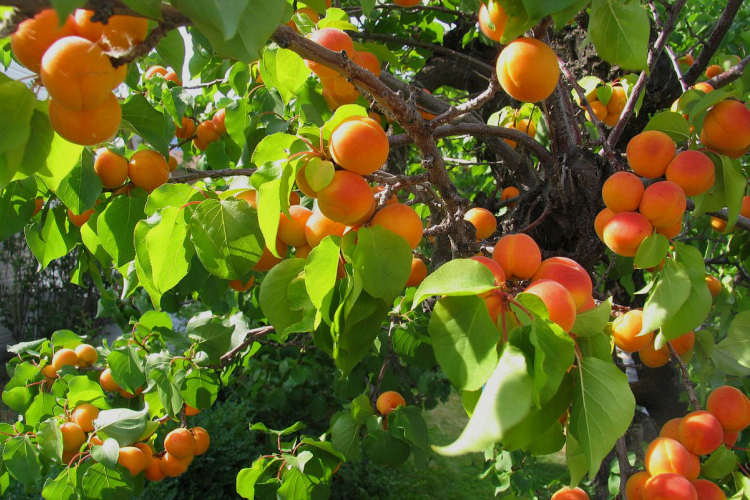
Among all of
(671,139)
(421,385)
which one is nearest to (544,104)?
(671,139)

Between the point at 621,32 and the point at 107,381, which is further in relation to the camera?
the point at 107,381

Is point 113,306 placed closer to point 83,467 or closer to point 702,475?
point 83,467

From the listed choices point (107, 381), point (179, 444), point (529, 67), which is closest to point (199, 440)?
point (179, 444)

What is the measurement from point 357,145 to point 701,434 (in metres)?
0.87

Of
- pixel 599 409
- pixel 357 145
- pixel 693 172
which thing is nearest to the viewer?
pixel 599 409

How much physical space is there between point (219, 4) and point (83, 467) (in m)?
1.38

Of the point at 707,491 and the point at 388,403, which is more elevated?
the point at 707,491

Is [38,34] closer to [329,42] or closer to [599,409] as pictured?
[329,42]

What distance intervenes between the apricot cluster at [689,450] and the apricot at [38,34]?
3.56 ft

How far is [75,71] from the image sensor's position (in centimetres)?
53

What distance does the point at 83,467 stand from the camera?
55.1 inches

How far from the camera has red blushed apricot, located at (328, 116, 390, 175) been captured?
0.73 meters

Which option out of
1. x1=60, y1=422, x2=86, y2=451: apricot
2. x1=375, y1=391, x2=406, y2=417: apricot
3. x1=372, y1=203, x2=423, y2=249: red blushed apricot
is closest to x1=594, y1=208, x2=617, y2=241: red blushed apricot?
x1=372, y1=203, x2=423, y2=249: red blushed apricot

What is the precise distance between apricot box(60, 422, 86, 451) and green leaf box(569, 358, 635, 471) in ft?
4.53
